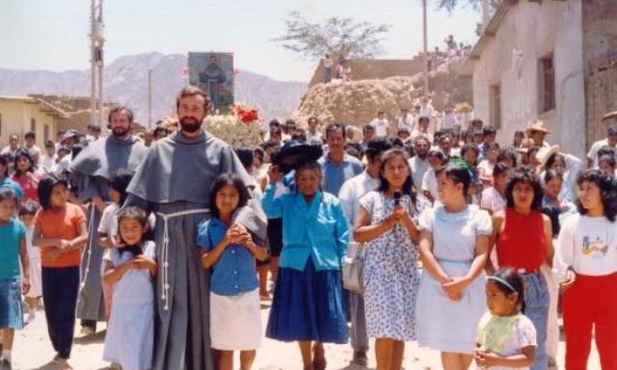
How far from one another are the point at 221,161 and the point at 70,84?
160043mm

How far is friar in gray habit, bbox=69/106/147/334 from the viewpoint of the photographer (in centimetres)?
814

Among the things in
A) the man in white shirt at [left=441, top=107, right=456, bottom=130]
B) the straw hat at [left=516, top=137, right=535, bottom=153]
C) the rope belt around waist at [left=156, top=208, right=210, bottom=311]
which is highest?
the man in white shirt at [left=441, top=107, right=456, bottom=130]

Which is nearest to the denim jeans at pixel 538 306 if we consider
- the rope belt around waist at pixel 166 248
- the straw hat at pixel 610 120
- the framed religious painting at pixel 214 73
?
the rope belt around waist at pixel 166 248

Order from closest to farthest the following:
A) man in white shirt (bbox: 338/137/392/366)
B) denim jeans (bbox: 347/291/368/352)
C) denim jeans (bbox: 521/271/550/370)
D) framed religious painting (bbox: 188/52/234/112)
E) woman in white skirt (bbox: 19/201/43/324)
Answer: denim jeans (bbox: 521/271/550/370), man in white shirt (bbox: 338/137/392/366), denim jeans (bbox: 347/291/368/352), woman in white skirt (bbox: 19/201/43/324), framed religious painting (bbox: 188/52/234/112)

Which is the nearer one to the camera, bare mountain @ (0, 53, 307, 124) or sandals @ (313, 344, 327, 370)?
sandals @ (313, 344, 327, 370)

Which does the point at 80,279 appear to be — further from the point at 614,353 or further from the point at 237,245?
the point at 614,353

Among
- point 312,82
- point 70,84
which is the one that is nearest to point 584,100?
point 312,82

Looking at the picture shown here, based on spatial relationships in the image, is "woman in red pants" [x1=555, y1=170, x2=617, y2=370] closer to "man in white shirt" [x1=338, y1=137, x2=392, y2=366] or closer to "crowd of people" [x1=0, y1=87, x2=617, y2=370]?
"crowd of people" [x1=0, y1=87, x2=617, y2=370]

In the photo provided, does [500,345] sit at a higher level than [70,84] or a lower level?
lower

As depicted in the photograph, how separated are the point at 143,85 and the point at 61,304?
136395 mm

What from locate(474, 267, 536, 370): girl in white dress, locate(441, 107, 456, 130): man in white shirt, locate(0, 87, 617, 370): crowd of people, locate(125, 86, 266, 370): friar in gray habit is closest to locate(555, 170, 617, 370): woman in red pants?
locate(0, 87, 617, 370): crowd of people

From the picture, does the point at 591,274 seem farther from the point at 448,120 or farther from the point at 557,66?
the point at 448,120

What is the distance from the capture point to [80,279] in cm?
804

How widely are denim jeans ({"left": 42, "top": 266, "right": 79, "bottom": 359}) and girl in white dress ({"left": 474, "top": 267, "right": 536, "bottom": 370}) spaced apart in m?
3.72
